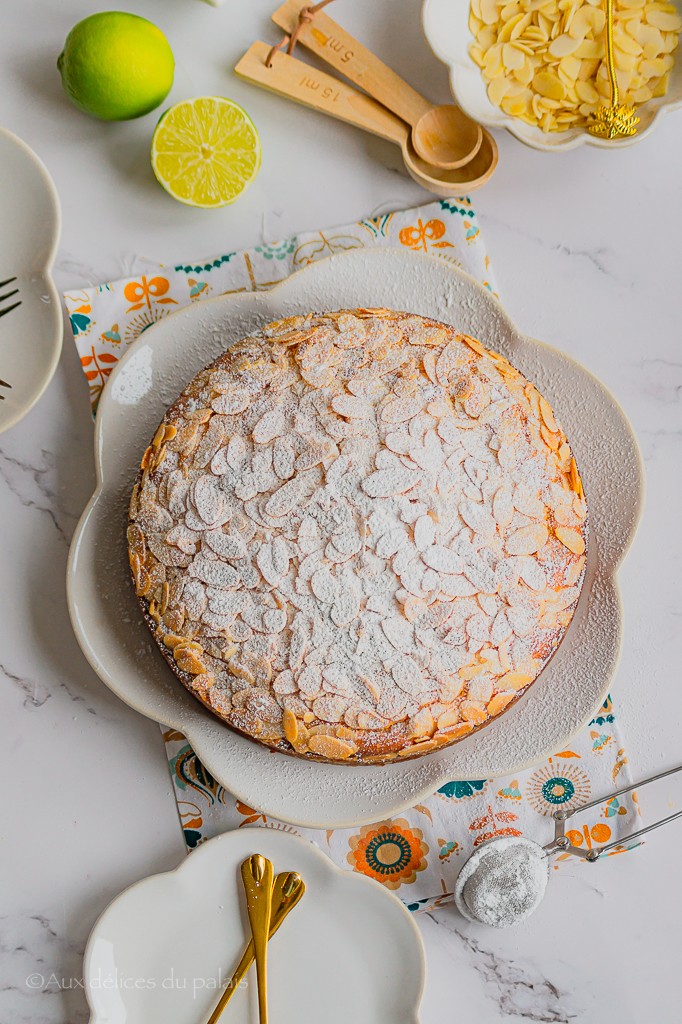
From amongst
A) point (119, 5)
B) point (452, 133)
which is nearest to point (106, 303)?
point (119, 5)

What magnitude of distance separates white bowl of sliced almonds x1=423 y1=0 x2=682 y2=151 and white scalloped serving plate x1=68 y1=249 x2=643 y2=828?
0.39 meters

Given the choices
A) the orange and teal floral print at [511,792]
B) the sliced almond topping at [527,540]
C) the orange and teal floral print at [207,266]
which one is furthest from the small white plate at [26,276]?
the orange and teal floral print at [511,792]

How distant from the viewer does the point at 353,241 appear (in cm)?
168

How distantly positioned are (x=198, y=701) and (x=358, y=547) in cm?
50

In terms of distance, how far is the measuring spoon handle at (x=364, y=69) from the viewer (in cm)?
167

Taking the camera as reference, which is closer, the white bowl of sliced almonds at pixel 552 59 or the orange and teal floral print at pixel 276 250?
the white bowl of sliced almonds at pixel 552 59

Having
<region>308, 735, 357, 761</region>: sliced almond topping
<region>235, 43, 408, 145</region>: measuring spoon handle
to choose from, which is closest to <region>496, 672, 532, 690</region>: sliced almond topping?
<region>308, 735, 357, 761</region>: sliced almond topping

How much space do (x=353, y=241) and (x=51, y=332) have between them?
0.71m

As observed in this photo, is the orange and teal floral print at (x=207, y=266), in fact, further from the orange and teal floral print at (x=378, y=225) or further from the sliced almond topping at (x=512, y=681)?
the sliced almond topping at (x=512, y=681)

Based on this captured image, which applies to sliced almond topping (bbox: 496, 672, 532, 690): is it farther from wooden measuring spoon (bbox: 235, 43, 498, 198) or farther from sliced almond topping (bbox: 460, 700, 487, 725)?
wooden measuring spoon (bbox: 235, 43, 498, 198)

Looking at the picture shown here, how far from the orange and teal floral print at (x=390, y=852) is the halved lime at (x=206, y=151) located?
144 centimetres

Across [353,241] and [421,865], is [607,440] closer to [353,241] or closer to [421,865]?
[353,241]

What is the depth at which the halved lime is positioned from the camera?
5.24ft

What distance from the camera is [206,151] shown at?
162cm
